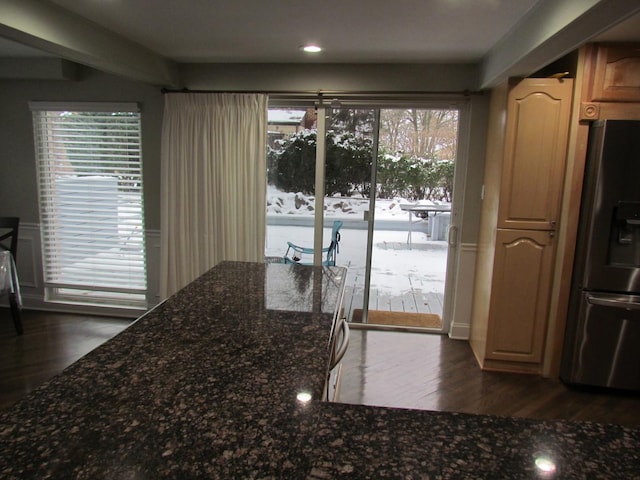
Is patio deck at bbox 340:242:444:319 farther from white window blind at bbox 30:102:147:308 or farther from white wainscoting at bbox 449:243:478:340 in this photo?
white window blind at bbox 30:102:147:308

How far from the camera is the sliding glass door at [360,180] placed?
365 centimetres

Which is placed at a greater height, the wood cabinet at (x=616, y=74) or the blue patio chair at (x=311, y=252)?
the wood cabinet at (x=616, y=74)

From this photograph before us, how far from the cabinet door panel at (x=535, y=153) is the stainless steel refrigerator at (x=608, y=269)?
189 mm

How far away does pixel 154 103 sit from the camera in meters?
3.73

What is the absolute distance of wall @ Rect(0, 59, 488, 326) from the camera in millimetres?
3391

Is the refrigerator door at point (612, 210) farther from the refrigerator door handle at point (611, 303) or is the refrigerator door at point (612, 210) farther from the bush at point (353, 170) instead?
the bush at point (353, 170)

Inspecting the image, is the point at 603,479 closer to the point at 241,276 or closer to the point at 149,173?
the point at 241,276

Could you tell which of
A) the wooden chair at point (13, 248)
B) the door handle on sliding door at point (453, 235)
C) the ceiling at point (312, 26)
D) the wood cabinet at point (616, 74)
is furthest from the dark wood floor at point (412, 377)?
the ceiling at point (312, 26)

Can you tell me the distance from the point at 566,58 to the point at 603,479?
9.73 ft

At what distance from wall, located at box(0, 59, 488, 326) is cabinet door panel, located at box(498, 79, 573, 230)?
60 centimetres

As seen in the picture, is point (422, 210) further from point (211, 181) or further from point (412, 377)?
point (211, 181)

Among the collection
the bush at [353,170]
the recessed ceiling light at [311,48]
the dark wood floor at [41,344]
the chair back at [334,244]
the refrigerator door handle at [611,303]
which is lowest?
the dark wood floor at [41,344]

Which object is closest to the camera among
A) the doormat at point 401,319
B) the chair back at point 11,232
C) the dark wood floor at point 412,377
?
the dark wood floor at point 412,377

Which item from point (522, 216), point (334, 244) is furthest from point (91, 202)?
point (522, 216)
